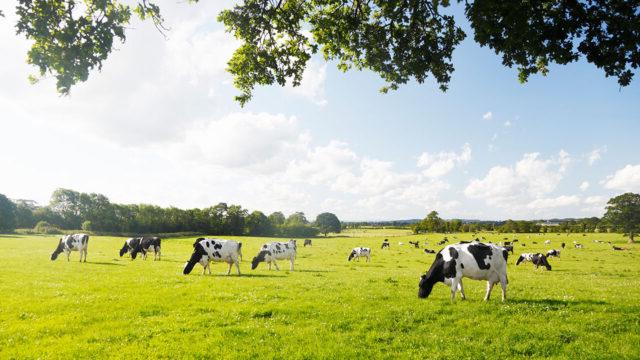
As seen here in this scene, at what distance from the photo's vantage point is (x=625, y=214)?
89.6m

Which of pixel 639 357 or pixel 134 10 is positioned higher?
pixel 134 10

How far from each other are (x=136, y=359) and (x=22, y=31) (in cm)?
780

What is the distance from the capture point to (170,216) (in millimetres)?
124188

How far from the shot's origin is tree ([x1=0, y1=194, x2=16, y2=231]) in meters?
109

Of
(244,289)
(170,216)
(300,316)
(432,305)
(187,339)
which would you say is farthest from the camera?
(170,216)

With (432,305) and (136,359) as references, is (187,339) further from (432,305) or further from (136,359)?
(432,305)

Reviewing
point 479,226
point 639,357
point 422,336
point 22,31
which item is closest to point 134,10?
point 22,31

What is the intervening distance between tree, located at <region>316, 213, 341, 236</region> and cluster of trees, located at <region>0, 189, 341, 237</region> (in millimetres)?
30703

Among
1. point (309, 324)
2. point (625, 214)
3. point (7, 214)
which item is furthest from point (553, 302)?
point (7, 214)

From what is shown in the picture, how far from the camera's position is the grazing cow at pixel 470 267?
1492 cm

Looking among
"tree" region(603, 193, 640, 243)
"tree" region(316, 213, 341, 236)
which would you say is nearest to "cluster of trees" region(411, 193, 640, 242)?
"tree" region(603, 193, 640, 243)

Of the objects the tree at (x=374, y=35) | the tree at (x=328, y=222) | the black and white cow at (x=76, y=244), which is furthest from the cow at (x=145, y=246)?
the tree at (x=328, y=222)

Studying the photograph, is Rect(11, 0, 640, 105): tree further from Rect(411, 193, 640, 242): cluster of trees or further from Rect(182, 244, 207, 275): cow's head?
Rect(411, 193, 640, 242): cluster of trees

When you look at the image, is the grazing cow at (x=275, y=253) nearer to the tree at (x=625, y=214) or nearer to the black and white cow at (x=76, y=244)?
the black and white cow at (x=76, y=244)
